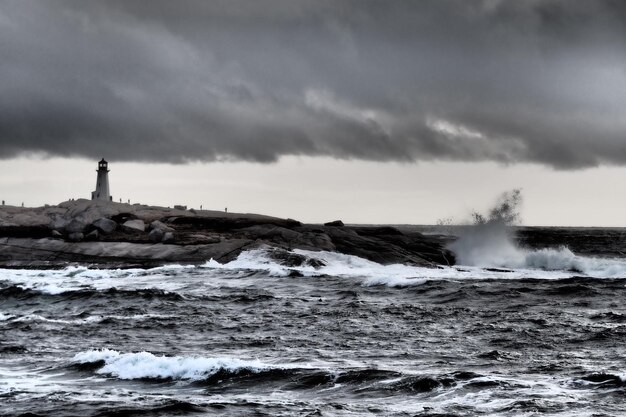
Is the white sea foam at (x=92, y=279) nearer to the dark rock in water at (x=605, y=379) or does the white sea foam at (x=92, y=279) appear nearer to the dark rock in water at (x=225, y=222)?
the dark rock in water at (x=225, y=222)

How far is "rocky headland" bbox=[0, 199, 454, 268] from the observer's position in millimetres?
44625

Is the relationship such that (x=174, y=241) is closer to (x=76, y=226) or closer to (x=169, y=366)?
(x=76, y=226)

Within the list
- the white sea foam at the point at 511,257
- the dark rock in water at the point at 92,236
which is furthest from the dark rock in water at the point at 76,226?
the white sea foam at the point at 511,257

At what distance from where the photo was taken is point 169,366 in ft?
51.5

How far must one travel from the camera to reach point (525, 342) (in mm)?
19375

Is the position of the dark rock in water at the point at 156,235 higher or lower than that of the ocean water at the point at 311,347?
higher

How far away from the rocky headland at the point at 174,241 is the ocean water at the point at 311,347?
7499 millimetres

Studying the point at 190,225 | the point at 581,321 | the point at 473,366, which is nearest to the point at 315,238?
the point at 190,225

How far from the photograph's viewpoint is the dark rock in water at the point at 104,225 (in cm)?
4981

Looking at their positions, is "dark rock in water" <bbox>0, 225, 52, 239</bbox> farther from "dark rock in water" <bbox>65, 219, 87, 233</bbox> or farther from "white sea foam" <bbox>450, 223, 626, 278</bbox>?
"white sea foam" <bbox>450, 223, 626, 278</bbox>

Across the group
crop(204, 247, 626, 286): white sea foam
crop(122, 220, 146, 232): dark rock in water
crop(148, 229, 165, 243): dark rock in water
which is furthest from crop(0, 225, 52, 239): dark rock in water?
crop(204, 247, 626, 286): white sea foam

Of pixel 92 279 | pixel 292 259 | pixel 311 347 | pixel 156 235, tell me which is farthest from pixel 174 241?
pixel 311 347

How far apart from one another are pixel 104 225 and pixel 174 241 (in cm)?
542

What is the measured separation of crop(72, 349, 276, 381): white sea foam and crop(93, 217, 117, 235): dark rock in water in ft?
112
